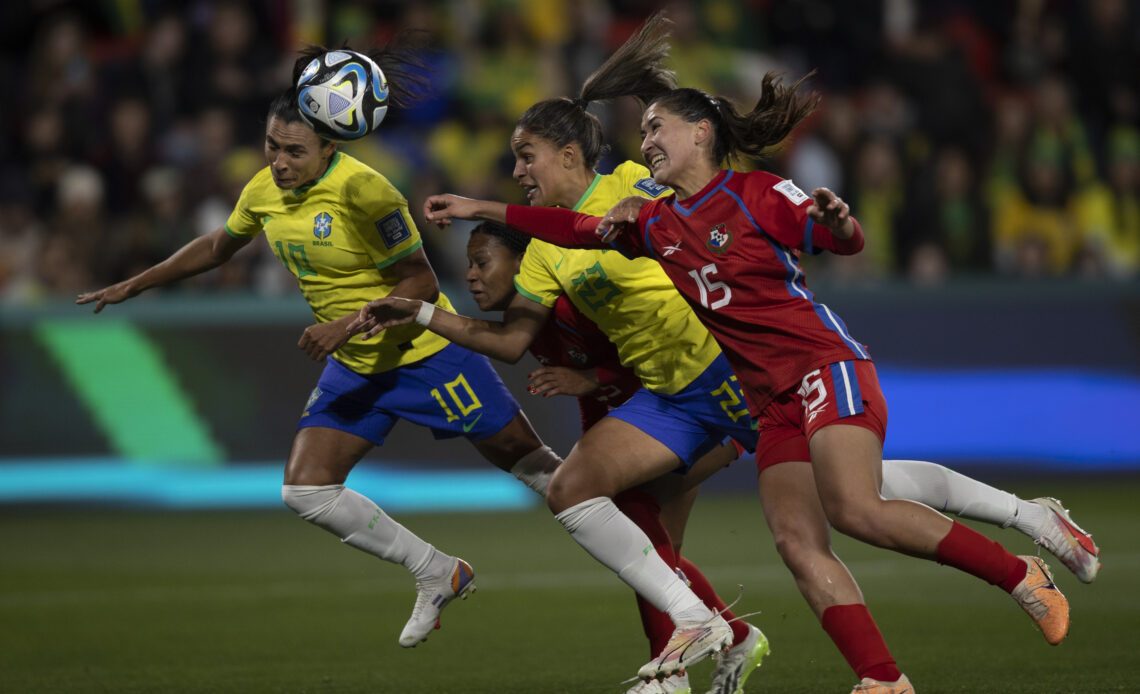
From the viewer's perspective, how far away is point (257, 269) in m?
12.5

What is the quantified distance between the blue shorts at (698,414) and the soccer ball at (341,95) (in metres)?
1.52

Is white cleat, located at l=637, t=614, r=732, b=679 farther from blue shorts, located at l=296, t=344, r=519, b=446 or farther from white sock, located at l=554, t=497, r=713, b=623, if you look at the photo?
blue shorts, located at l=296, t=344, r=519, b=446

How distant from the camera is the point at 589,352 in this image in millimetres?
6234

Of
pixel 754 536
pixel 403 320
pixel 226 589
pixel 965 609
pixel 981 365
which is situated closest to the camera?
pixel 403 320

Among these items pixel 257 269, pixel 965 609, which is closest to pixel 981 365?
pixel 965 609

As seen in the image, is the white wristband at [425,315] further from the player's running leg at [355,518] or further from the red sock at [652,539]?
the player's running leg at [355,518]

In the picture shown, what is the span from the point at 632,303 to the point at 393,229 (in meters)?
1.10

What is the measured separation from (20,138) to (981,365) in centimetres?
836

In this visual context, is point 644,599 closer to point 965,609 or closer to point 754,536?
point 965,609

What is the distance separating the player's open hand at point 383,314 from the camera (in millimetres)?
5555

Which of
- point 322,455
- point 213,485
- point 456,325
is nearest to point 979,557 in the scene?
point 456,325

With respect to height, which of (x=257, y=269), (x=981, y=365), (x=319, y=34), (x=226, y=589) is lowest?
(x=226, y=589)

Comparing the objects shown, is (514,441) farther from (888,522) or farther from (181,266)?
(888,522)

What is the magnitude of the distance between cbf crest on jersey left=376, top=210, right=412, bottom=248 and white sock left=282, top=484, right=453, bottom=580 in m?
1.07
